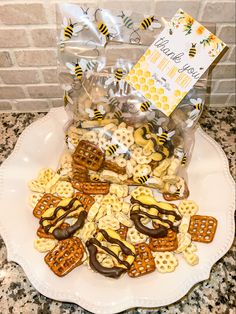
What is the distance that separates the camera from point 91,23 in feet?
2.49

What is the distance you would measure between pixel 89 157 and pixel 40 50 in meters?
0.28

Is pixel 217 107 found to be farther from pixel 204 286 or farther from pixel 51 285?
pixel 51 285

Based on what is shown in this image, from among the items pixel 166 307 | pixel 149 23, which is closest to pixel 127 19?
pixel 149 23

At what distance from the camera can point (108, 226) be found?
77cm

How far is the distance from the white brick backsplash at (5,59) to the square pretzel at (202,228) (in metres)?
0.56

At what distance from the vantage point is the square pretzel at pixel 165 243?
0.75m

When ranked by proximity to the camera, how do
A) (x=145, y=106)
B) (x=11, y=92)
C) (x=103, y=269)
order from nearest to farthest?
(x=103, y=269) → (x=145, y=106) → (x=11, y=92)

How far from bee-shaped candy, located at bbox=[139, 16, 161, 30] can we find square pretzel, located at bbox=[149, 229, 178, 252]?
0.44 m

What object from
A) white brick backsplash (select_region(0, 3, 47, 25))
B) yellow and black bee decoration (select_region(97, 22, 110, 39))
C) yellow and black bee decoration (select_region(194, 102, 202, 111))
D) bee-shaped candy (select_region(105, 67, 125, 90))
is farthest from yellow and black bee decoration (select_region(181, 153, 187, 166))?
white brick backsplash (select_region(0, 3, 47, 25))

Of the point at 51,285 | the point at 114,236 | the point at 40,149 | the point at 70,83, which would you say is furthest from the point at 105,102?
the point at 51,285

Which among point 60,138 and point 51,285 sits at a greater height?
point 60,138

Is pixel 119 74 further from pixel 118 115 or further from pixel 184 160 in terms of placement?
pixel 184 160

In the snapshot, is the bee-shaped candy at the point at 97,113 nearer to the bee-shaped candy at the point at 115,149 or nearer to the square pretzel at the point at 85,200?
the bee-shaped candy at the point at 115,149

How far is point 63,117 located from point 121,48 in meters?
0.23
